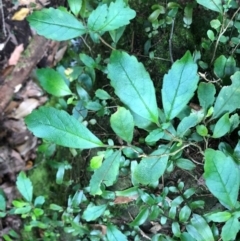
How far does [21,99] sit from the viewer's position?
2.22m

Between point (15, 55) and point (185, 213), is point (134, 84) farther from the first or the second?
point (15, 55)

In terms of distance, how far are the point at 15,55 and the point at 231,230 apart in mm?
1523

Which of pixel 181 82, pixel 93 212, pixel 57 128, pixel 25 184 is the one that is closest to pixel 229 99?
pixel 181 82

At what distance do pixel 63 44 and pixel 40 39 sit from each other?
0.13 metres

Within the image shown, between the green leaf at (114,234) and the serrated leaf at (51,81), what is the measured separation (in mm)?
553

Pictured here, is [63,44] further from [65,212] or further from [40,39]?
[65,212]

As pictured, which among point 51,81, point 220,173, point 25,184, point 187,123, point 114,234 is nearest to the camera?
point 220,173

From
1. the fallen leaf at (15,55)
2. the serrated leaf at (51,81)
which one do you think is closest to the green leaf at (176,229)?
the serrated leaf at (51,81)

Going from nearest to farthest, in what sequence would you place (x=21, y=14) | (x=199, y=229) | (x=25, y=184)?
(x=199, y=229) → (x=25, y=184) → (x=21, y=14)

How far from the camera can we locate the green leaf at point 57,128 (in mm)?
1143

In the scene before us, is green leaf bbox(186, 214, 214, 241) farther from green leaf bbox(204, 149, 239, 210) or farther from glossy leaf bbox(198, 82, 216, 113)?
glossy leaf bbox(198, 82, 216, 113)

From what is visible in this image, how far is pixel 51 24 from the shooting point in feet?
4.19

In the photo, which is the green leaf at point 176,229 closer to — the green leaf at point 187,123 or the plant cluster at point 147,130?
the plant cluster at point 147,130

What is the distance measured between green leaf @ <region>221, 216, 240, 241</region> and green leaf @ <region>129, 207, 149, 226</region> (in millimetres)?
324
